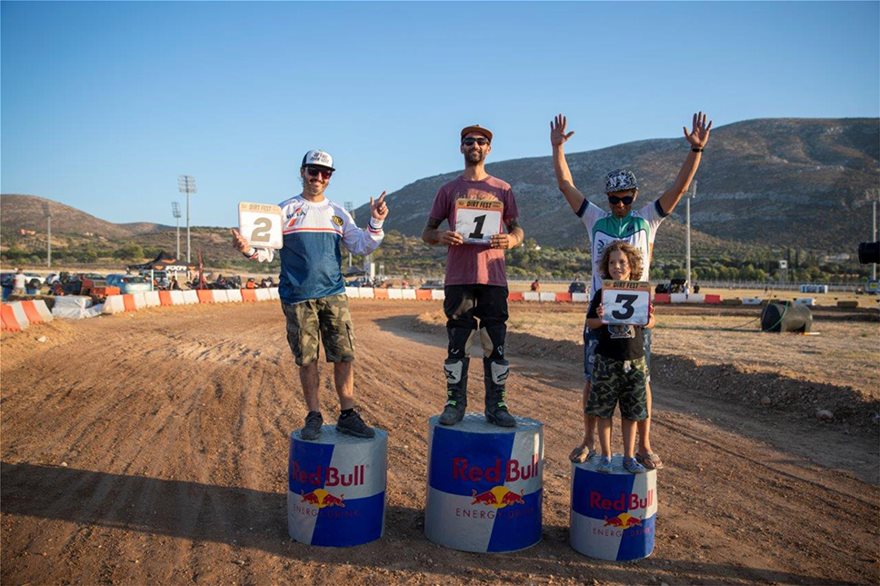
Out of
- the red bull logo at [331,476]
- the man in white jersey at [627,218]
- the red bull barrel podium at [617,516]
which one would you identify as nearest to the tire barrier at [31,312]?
the red bull logo at [331,476]

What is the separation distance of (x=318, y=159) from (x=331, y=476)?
2.73 meters

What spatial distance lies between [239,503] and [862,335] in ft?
79.5

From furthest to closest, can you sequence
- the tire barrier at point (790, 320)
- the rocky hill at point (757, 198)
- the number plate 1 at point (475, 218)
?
the rocky hill at point (757, 198) < the tire barrier at point (790, 320) < the number plate 1 at point (475, 218)

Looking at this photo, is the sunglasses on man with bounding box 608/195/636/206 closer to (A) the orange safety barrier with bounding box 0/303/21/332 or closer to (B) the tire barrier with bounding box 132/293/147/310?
(A) the orange safety barrier with bounding box 0/303/21/332

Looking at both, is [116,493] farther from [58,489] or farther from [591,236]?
[591,236]

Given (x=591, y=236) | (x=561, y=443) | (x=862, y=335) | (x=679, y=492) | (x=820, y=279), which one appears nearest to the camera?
(x=591, y=236)

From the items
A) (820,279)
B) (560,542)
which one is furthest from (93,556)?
(820,279)

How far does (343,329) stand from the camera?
5.95m

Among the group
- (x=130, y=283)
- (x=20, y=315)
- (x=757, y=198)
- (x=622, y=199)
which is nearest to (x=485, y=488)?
(x=622, y=199)

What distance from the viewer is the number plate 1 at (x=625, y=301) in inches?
202

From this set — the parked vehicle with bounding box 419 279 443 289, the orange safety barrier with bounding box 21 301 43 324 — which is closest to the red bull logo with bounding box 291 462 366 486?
the orange safety barrier with bounding box 21 301 43 324

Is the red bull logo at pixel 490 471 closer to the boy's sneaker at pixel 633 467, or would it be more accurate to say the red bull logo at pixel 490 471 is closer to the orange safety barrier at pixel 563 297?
the boy's sneaker at pixel 633 467

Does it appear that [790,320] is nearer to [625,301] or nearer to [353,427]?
[625,301]

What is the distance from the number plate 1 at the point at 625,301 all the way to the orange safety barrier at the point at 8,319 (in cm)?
1821
